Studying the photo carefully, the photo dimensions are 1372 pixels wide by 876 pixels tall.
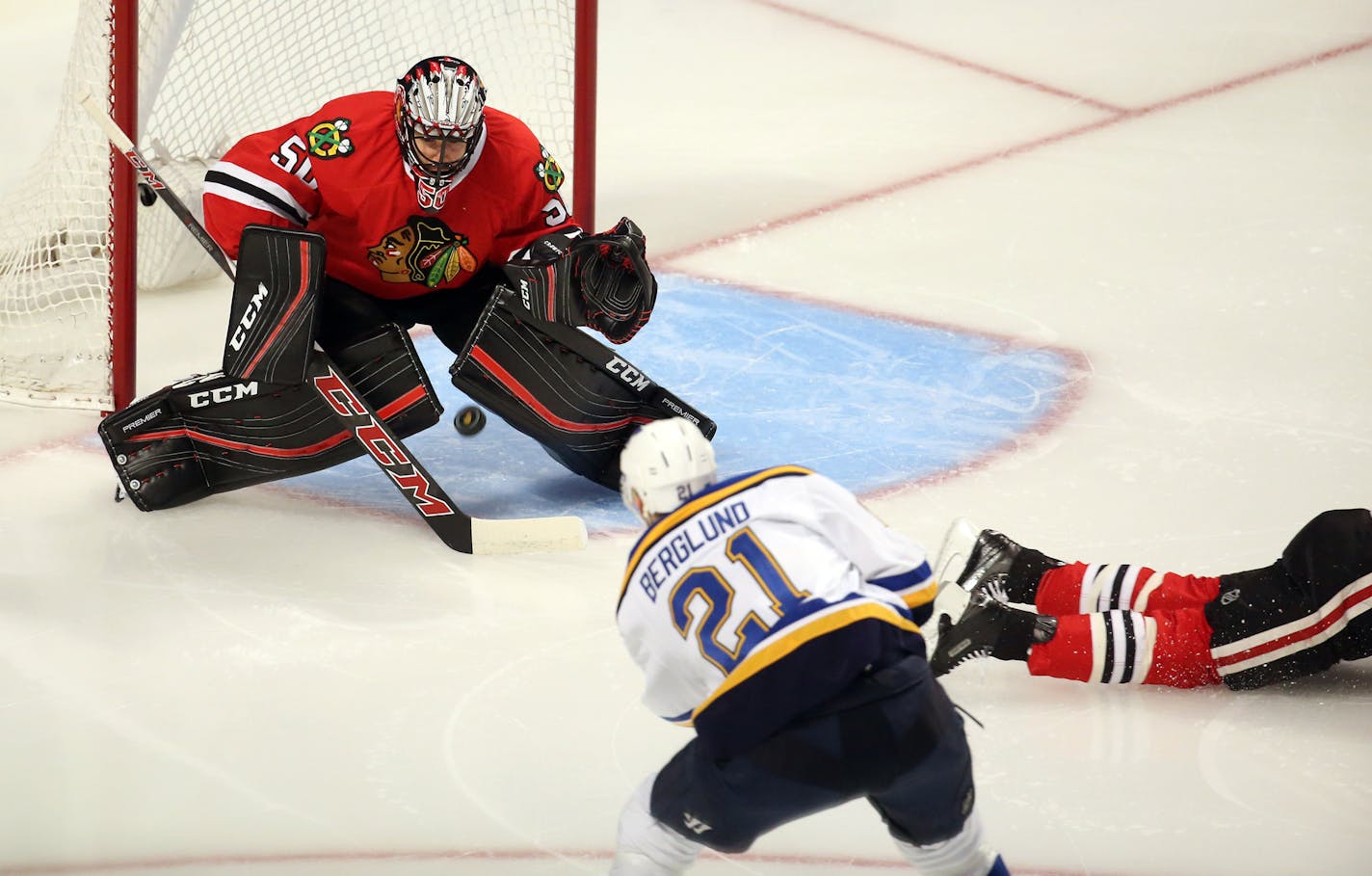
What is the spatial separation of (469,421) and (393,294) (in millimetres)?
440

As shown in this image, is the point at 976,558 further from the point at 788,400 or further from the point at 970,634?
the point at 788,400

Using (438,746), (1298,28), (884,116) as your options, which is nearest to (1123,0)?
(1298,28)

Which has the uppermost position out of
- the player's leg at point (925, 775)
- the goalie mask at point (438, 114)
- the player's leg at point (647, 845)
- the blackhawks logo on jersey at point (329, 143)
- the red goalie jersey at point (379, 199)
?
the goalie mask at point (438, 114)

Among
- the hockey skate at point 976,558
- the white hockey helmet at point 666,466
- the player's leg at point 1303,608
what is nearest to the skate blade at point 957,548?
the hockey skate at point 976,558

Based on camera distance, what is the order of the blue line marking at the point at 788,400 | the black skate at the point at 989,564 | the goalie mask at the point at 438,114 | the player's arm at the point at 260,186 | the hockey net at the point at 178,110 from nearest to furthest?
the black skate at the point at 989,564 < the goalie mask at the point at 438,114 < the player's arm at the point at 260,186 < the blue line marking at the point at 788,400 < the hockey net at the point at 178,110

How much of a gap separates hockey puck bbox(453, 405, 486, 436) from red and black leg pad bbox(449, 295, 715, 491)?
0.40 m

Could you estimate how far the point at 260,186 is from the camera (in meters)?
3.17

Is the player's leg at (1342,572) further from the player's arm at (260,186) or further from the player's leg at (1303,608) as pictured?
the player's arm at (260,186)

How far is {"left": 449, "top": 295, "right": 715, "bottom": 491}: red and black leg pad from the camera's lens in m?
3.27

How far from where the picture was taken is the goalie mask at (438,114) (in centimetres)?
305

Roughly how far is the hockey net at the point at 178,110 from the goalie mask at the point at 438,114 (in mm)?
712

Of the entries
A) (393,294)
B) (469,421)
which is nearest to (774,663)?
(393,294)

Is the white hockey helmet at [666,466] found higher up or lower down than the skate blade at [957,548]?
higher up

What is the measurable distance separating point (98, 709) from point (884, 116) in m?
3.69
